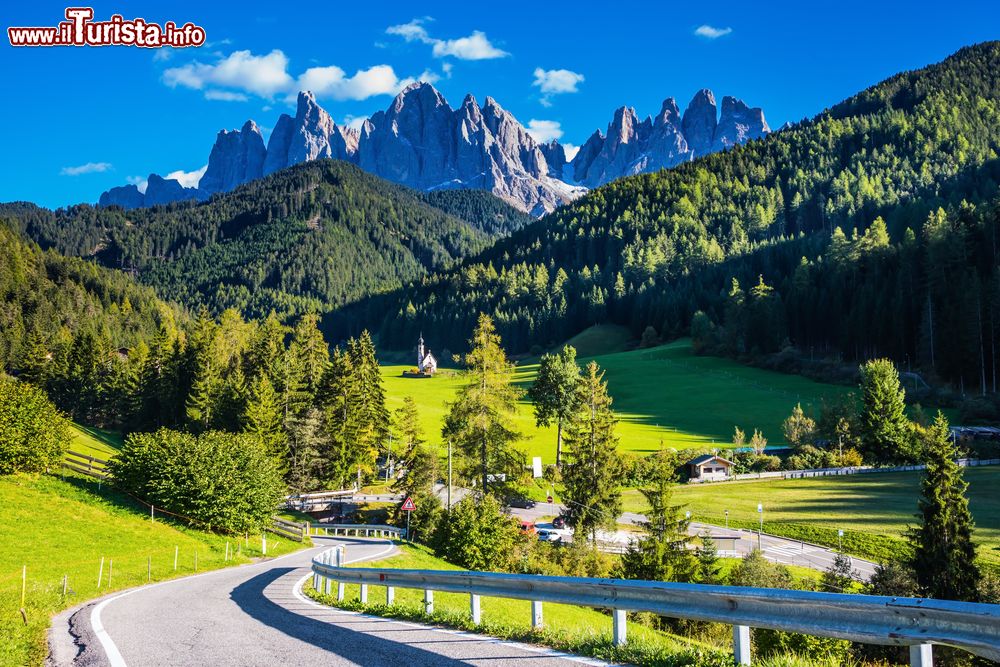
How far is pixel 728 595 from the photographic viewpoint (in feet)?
22.2

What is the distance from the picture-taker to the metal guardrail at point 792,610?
5.13 metres

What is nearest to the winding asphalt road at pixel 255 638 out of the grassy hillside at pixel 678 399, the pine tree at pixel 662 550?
the pine tree at pixel 662 550

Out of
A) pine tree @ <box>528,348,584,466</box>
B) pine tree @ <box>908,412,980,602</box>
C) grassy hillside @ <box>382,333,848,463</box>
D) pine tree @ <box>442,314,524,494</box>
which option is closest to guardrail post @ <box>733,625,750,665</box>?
Answer: pine tree @ <box>908,412,980,602</box>

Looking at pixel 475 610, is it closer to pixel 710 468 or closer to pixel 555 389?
pixel 555 389

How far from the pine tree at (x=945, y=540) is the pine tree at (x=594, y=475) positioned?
57.0 feet

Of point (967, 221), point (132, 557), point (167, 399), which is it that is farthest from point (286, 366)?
point (967, 221)

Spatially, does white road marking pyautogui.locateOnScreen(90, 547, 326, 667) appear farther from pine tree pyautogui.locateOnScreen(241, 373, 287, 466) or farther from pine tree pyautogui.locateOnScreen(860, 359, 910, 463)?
pine tree pyautogui.locateOnScreen(860, 359, 910, 463)

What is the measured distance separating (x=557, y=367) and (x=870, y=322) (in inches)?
2408

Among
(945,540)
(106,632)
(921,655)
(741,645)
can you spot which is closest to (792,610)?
(741,645)

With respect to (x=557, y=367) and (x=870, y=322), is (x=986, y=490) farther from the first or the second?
(x=870, y=322)

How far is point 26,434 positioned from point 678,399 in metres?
83.3

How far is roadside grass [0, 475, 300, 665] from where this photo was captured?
19891mm

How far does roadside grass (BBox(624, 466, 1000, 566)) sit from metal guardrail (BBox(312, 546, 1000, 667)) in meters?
39.9

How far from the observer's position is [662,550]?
3491cm
